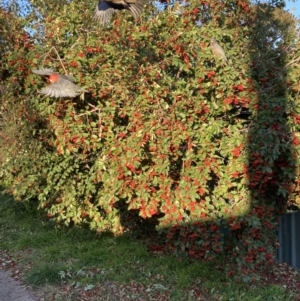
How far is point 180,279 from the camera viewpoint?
4.89 meters

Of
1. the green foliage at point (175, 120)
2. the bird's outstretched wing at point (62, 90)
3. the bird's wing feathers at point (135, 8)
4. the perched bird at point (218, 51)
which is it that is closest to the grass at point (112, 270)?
the green foliage at point (175, 120)

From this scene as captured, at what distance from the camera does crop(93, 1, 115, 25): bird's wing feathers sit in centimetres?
481

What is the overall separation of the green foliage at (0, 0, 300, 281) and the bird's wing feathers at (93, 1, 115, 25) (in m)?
0.21

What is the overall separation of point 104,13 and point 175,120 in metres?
1.58

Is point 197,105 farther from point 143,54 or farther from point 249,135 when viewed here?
point 143,54

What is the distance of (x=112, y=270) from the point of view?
5.23 meters

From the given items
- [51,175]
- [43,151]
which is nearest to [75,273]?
[51,175]

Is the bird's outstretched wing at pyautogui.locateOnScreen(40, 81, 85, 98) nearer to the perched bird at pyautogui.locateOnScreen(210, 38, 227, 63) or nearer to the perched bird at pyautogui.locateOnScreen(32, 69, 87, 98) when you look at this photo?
the perched bird at pyautogui.locateOnScreen(32, 69, 87, 98)

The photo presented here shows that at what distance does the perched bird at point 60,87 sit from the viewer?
424 cm

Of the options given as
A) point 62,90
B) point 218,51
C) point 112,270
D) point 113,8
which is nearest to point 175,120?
point 218,51

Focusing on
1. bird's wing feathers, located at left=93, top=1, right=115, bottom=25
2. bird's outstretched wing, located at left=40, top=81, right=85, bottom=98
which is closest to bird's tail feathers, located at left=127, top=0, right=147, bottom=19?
bird's wing feathers, located at left=93, top=1, right=115, bottom=25

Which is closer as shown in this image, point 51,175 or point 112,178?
point 112,178

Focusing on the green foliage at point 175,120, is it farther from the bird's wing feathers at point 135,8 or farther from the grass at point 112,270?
the grass at point 112,270

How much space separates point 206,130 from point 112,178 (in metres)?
1.00
